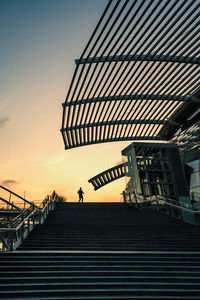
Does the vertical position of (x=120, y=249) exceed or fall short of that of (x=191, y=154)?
it falls short

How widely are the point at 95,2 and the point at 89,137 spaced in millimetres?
13157

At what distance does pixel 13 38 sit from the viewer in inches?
448

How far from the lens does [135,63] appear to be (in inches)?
594

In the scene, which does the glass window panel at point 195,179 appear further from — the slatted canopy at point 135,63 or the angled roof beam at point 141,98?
the angled roof beam at point 141,98

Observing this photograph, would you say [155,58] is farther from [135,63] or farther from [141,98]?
[141,98]

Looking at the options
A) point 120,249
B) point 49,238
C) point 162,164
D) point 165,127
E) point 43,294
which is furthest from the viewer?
point 165,127

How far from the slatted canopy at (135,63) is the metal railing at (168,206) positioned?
7732 mm

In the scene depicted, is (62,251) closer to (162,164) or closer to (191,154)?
(162,164)

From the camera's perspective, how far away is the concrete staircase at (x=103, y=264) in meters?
4.92

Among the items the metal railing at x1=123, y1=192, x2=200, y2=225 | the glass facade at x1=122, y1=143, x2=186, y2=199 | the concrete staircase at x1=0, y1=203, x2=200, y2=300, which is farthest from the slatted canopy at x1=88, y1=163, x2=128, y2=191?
the concrete staircase at x1=0, y1=203, x2=200, y2=300

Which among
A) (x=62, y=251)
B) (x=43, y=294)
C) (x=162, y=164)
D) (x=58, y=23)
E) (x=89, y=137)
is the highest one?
(x=58, y=23)

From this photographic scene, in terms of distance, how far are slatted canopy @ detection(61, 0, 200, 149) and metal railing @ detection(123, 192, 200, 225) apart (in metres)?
7.73

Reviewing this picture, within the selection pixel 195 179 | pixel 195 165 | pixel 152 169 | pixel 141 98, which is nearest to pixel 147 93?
pixel 141 98

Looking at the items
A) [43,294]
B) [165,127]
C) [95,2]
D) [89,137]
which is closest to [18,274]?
[43,294]
